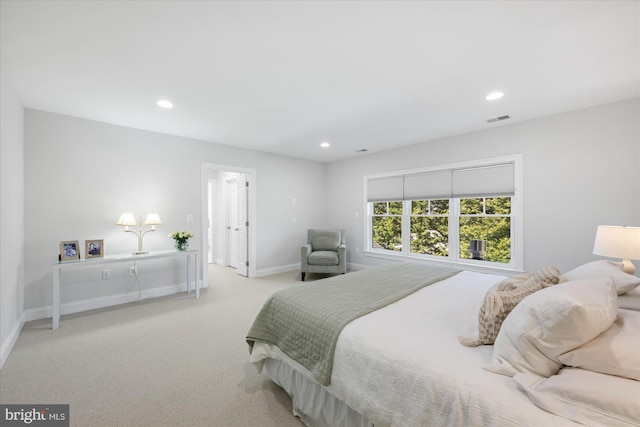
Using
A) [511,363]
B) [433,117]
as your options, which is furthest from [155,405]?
[433,117]

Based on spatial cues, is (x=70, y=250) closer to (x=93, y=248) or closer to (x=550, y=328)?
(x=93, y=248)

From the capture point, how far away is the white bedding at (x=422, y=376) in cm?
93

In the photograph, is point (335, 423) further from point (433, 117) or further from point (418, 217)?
point (418, 217)

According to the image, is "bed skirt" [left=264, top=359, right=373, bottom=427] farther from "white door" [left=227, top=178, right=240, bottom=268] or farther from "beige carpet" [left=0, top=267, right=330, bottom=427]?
"white door" [left=227, top=178, right=240, bottom=268]

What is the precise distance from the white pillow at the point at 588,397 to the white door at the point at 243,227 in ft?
15.9

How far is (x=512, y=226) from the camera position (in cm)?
379

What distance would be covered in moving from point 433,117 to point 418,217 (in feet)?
6.57

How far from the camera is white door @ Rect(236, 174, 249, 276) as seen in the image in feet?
17.2

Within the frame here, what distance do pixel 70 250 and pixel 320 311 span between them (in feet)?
11.1

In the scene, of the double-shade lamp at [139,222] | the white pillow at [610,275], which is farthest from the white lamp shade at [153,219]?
the white pillow at [610,275]

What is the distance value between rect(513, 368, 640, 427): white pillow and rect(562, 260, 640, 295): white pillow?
3.13ft

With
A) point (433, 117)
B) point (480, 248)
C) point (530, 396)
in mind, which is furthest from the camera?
point (480, 248)

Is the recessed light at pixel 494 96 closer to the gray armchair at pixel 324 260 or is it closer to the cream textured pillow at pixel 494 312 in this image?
the cream textured pillow at pixel 494 312

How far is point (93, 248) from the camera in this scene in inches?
132
